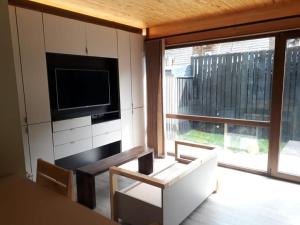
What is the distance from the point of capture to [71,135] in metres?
3.30

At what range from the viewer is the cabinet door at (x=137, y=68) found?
166 inches

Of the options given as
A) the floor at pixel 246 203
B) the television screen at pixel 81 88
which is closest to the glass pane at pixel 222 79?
the floor at pixel 246 203

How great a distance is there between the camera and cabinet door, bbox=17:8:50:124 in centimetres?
268

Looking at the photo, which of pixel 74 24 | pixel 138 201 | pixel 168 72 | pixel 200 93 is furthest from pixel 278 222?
pixel 74 24

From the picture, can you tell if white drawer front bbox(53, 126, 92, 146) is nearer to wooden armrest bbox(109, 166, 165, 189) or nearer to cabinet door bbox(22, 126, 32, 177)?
cabinet door bbox(22, 126, 32, 177)

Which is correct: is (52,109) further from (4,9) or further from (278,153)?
(278,153)

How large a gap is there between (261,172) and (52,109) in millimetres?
3249

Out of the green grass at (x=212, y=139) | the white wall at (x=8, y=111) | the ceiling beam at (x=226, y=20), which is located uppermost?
the ceiling beam at (x=226, y=20)

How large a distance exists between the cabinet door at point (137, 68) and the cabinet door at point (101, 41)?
45 cm

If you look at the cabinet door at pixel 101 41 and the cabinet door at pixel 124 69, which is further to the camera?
the cabinet door at pixel 124 69

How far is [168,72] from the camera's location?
4434 millimetres

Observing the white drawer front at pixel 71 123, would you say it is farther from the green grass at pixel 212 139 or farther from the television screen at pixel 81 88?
the green grass at pixel 212 139

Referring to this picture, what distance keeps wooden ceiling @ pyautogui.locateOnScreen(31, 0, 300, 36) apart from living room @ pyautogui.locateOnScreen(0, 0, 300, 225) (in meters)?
0.03

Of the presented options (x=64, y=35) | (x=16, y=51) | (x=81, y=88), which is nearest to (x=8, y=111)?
A: (x=16, y=51)
